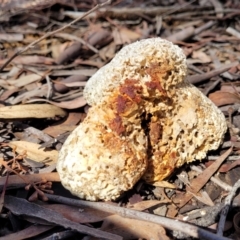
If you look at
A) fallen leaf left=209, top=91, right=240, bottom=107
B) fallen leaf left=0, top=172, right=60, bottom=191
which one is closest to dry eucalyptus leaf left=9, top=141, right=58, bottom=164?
fallen leaf left=0, top=172, right=60, bottom=191

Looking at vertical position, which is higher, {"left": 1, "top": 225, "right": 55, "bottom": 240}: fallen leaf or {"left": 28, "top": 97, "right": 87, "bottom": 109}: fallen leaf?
{"left": 28, "top": 97, "right": 87, "bottom": 109}: fallen leaf

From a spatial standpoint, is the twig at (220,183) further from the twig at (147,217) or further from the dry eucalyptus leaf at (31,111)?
the dry eucalyptus leaf at (31,111)

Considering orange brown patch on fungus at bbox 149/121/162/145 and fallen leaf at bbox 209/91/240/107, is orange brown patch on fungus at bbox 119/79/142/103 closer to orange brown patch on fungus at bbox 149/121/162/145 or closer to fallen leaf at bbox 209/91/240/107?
orange brown patch on fungus at bbox 149/121/162/145

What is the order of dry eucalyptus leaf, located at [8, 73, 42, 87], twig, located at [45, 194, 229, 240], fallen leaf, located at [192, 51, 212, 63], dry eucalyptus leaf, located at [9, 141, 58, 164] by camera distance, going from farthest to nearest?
fallen leaf, located at [192, 51, 212, 63] < dry eucalyptus leaf, located at [8, 73, 42, 87] < dry eucalyptus leaf, located at [9, 141, 58, 164] < twig, located at [45, 194, 229, 240]

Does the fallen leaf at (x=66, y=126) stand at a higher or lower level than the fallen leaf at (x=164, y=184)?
higher

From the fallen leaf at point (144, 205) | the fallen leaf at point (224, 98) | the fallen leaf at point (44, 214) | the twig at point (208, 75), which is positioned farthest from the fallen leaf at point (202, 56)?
the fallen leaf at point (44, 214)

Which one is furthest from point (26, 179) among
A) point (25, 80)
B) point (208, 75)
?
point (208, 75)

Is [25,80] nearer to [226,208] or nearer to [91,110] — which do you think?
[91,110]
